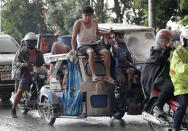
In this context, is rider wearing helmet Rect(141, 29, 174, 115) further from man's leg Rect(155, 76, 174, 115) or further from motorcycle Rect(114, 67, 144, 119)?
motorcycle Rect(114, 67, 144, 119)

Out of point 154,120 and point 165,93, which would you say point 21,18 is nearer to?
point 154,120

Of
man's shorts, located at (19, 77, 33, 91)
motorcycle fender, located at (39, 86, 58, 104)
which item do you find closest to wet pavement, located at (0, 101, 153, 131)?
motorcycle fender, located at (39, 86, 58, 104)

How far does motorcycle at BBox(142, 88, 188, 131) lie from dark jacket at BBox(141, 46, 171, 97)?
152 millimetres

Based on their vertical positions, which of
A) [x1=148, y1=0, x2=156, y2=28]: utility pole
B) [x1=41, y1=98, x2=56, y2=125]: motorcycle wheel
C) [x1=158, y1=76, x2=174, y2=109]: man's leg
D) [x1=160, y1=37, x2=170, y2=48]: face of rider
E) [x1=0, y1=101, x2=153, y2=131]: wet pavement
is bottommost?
[x1=0, y1=101, x2=153, y2=131]: wet pavement

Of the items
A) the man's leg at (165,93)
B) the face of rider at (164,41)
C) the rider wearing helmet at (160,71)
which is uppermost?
the face of rider at (164,41)

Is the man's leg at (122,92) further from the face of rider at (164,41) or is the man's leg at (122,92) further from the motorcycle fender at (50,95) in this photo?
the face of rider at (164,41)

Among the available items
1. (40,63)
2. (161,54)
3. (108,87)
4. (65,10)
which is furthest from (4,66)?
(65,10)

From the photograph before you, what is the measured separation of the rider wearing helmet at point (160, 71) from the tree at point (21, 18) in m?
39.3

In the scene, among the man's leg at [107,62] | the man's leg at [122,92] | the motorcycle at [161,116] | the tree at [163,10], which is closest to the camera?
the motorcycle at [161,116]

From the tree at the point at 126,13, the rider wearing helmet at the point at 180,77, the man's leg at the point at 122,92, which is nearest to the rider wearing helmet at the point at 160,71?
the rider wearing helmet at the point at 180,77

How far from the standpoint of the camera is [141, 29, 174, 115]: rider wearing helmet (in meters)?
7.89

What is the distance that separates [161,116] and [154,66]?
834mm

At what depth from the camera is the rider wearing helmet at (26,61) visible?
1179 centimetres

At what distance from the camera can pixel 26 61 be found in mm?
11875
